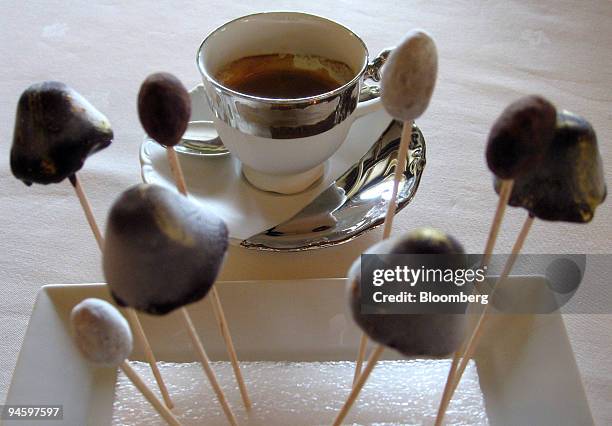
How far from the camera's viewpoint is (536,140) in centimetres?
24

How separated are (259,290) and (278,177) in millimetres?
136

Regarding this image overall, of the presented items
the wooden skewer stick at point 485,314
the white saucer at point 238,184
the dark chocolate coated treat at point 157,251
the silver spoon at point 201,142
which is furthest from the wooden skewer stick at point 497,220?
the silver spoon at point 201,142

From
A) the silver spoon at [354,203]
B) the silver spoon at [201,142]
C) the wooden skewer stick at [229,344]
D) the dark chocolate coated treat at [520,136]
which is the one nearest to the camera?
the dark chocolate coated treat at [520,136]

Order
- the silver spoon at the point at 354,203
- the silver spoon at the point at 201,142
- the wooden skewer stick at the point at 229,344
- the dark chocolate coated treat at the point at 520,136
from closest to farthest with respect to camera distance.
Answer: the dark chocolate coated treat at the point at 520,136
the wooden skewer stick at the point at 229,344
the silver spoon at the point at 354,203
the silver spoon at the point at 201,142

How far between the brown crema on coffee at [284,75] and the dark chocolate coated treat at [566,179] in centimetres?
31

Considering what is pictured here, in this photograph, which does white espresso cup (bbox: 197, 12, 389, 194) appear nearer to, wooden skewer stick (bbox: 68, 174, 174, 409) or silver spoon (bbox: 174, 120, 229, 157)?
silver spoon (bbox: 174, 120, 229, 157)

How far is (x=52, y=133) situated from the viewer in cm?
29

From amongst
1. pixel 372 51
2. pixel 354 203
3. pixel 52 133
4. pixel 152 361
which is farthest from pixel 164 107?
pixel 372 51

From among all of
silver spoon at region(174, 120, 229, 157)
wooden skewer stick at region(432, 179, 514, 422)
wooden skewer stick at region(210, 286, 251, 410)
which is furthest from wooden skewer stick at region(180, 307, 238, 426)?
silver spoon at region(174, 120, 229, 157)

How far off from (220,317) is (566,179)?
0.59 feet

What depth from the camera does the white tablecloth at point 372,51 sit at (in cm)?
49

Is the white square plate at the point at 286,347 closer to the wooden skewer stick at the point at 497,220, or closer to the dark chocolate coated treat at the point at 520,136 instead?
the wooden skewer stick at the point at 497,220

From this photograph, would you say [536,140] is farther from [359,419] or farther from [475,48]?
[475,48]

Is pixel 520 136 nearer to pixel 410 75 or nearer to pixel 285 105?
pixel 410 75
